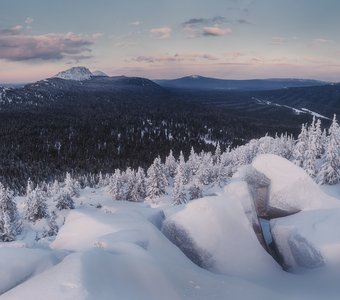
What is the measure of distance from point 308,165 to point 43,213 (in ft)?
180

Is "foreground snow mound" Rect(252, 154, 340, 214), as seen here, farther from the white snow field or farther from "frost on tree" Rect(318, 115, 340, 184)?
"frost on tree" Rect(318, 115, 340, 184)

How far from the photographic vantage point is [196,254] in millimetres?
16453

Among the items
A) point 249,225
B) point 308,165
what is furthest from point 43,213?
point 249,225

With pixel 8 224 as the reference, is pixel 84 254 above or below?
above

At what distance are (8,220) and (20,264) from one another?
61021mm

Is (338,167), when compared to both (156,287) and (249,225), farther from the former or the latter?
(156,287)

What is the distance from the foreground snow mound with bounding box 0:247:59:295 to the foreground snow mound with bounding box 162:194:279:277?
6.65 m

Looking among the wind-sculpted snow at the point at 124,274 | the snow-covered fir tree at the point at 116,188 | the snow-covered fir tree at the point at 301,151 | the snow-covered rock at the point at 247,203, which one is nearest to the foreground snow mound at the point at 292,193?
the snow-covered rock at the point at 247,203

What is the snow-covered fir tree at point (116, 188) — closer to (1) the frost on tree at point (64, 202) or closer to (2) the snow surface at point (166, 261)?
(1) the frost on tree at point (64, 202)

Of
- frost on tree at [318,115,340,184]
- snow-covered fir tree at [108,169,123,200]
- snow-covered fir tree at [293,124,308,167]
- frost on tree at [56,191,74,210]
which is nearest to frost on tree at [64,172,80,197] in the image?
frost on tree at [56,191,74,210]

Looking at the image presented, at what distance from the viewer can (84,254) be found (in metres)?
11.2

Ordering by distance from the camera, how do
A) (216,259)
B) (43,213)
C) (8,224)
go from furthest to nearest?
(43,213) < (8,224) < (216,259)

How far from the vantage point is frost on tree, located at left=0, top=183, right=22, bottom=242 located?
213 feet

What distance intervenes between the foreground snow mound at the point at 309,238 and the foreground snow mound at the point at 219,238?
1194mm
